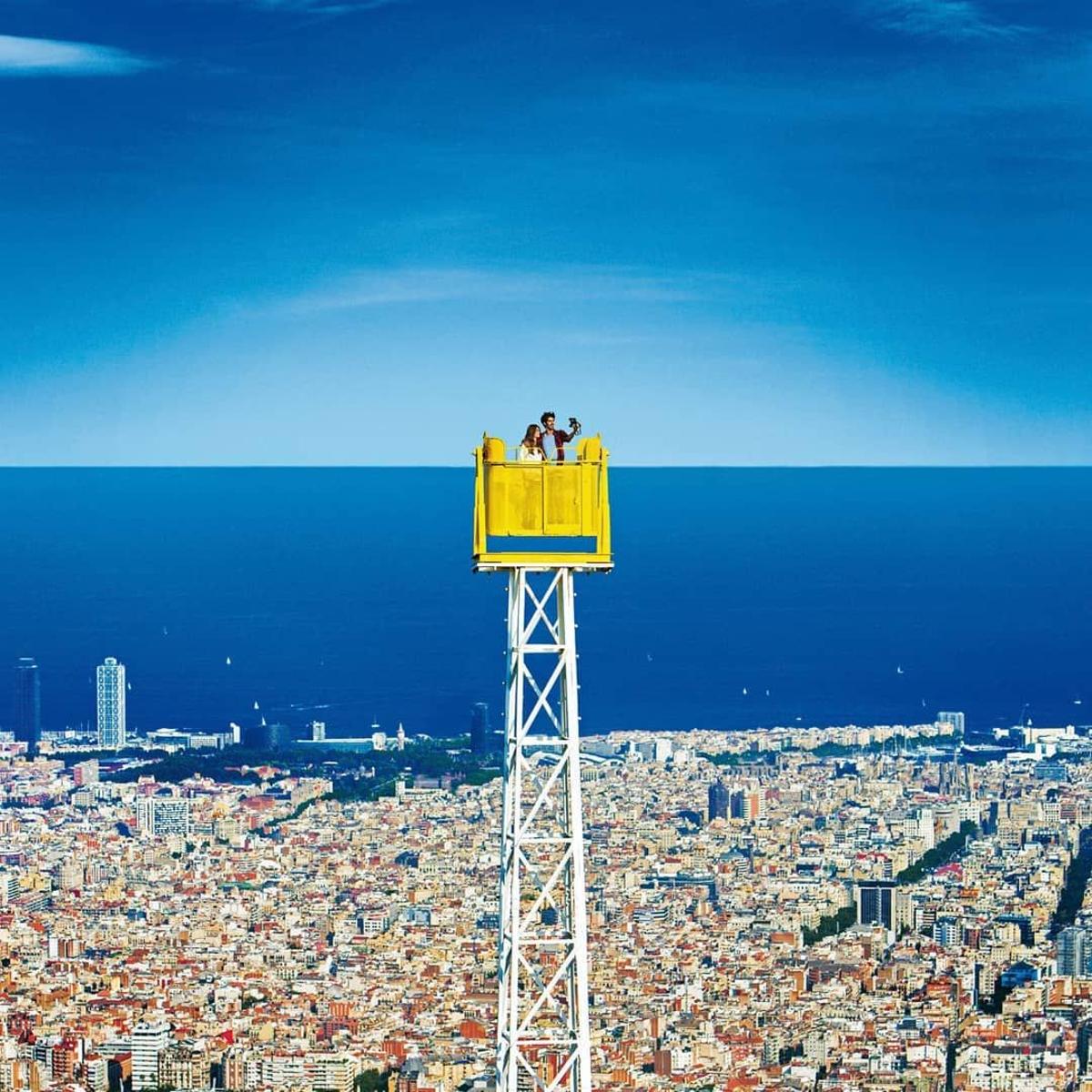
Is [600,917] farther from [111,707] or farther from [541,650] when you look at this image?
[111,707]

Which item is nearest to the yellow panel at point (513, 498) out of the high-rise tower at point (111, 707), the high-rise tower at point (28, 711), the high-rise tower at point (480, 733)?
→ the high-rise tower at point (480, 733)

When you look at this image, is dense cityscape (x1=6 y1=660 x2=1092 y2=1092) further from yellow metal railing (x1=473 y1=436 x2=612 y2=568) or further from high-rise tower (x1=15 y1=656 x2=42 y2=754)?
yellow metal railing (x1=473 y1=436 x2=612 y2=568)

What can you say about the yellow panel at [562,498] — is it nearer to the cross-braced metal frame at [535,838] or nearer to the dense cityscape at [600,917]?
the cross-braced metal frame at [535,838]

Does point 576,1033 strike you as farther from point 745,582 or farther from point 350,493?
point 350,493

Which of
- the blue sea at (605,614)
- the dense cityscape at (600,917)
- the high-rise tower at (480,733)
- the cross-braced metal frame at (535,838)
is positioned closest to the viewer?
the cross-braced metal frame at (535,838)

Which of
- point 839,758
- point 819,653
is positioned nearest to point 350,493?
point 819,653

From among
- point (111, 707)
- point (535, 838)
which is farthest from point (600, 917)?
point (111, 707)

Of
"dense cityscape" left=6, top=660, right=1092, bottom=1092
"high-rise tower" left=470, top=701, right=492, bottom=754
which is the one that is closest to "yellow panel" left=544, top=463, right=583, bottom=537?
"dense cityscape" left=6, top=660, right=1092, bottom=1092
